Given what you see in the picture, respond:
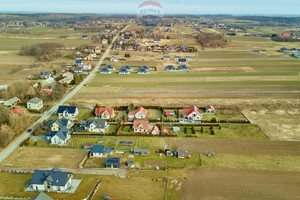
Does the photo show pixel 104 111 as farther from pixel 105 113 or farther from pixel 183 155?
pixel 183 155

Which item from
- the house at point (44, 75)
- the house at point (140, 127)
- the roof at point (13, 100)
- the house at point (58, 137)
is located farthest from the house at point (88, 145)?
the house at point (44, 75)

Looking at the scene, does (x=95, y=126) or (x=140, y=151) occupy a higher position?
(x=95, y=126)

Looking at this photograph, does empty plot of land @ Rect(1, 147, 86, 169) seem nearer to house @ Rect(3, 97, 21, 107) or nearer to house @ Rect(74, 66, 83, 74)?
house @ Rect(3, 97, 21, 107)

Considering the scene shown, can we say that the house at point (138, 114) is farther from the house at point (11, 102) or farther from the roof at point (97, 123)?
the house at point (11, 102)

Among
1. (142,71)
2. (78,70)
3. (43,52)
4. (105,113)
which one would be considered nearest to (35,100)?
(105,113)

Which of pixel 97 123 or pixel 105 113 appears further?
pixel 105 113
